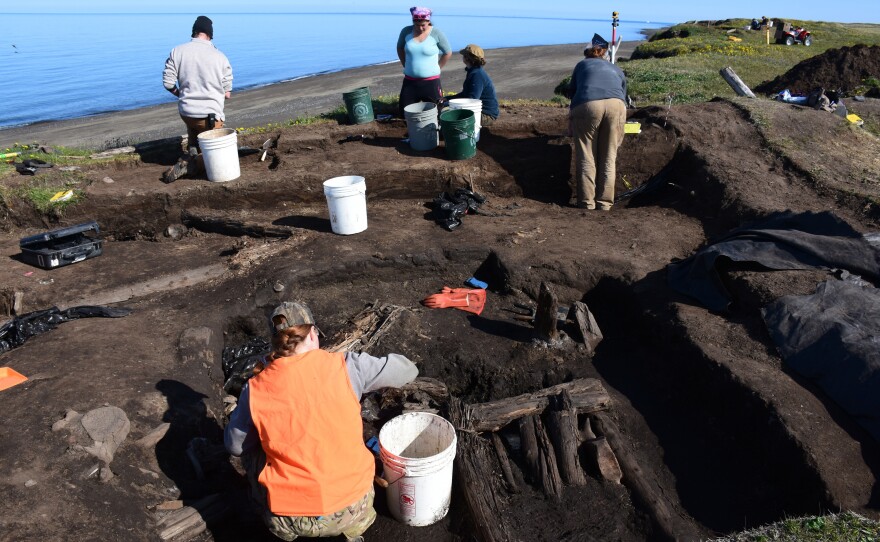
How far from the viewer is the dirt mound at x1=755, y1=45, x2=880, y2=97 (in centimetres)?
1410

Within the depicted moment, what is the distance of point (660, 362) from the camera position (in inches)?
225

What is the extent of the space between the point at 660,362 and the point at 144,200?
685 centimetres

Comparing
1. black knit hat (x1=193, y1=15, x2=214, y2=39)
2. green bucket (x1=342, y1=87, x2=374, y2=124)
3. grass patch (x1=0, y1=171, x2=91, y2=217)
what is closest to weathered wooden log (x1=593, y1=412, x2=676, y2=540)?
green bucket (x1=342, y1=87, x2=374, y2=124)

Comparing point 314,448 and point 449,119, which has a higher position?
point 449,119

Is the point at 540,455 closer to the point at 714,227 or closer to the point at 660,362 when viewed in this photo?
the point at 660,362

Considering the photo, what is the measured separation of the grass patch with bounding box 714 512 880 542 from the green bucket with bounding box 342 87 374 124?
8.78 m

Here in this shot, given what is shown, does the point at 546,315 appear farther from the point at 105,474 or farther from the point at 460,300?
the point at 105,474

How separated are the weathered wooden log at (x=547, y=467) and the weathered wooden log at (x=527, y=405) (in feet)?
0.70

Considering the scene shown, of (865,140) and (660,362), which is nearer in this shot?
(660,362)

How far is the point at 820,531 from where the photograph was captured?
11.8ft

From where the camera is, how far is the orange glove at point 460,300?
6.66 metres

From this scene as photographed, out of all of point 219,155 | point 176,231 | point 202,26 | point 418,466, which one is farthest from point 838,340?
point 202,26

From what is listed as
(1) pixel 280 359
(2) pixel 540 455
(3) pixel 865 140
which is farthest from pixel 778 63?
(1) pixel 280 359

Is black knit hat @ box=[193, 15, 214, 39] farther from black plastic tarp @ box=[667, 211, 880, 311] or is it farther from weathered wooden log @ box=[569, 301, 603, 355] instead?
black plastic tarp @ box=[667, 211, 880, 311]
